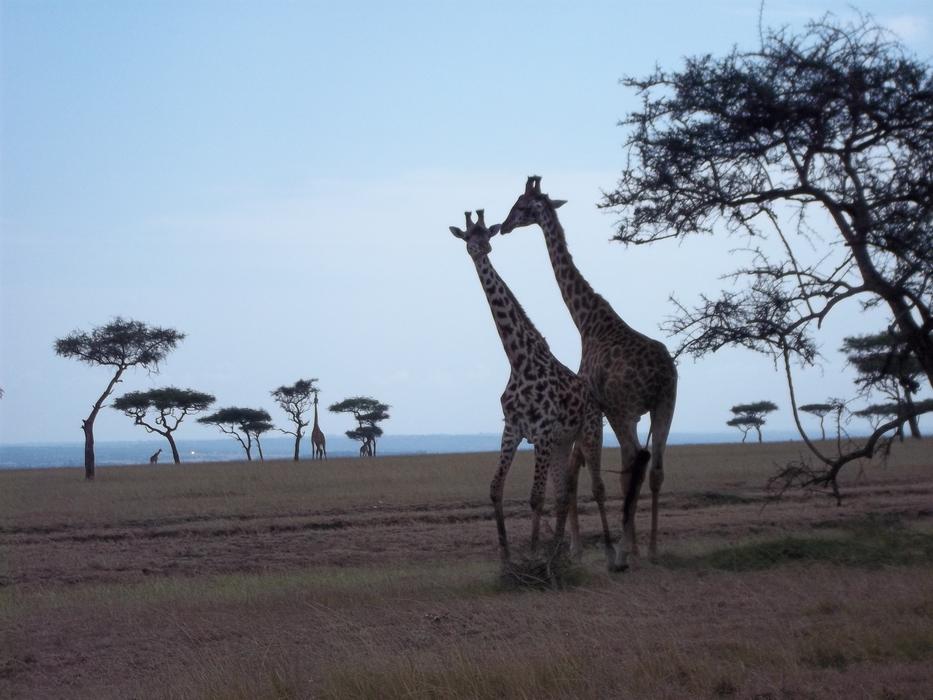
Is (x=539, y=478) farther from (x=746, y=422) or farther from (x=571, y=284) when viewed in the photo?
(x=746, y=422)

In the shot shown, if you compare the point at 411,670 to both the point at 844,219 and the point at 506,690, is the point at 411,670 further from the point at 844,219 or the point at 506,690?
the point at 844,219

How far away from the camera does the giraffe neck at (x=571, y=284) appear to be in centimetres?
1218

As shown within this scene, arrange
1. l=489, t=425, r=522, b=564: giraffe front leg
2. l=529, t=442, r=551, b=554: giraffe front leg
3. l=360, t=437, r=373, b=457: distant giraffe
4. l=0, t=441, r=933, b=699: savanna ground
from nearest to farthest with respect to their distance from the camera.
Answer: l=0, t=441, r=933, b=699: savanna ground
l=489, t=425, r=522, b=564: giraffe front leg
l=529, t=442, r=551, b=554: giraffe front leg
l=360, t=437, r=373, b=457: distant giraffe

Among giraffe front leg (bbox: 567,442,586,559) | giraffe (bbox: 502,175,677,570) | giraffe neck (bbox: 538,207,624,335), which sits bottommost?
giraffe front leg (bbox: 567,442,586,559)

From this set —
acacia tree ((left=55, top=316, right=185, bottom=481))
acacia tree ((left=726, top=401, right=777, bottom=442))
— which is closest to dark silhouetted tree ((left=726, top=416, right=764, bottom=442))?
acacia tree ((left=726, top=401, right=777, bottom=442))

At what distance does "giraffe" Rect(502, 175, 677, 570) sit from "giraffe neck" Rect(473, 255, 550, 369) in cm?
68

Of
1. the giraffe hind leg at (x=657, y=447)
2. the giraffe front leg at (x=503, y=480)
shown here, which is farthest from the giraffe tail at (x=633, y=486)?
the giraffe front leg at (x=503, y=480)

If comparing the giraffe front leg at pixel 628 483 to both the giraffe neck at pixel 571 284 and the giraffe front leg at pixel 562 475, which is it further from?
the giraffe neck at pixel 571 284

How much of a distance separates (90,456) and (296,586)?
81.4 feet

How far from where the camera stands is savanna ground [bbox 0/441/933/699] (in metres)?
6.51

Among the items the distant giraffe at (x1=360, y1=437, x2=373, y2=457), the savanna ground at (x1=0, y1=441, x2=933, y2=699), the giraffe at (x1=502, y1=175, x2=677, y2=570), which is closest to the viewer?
the savanna ground at (x1=0, y1=441, x2=933, y2=699)

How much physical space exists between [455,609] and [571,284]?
475cm

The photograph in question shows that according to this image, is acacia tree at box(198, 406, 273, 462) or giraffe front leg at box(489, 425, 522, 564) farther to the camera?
acacia tree at box(198, 406, 273, 462)

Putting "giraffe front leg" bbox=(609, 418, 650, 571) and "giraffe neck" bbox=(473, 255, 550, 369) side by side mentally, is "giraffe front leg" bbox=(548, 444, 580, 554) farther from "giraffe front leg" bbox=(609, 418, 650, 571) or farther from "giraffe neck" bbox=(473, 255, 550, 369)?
"giraffe neck" bbox=(473, 255, 550, 369)
